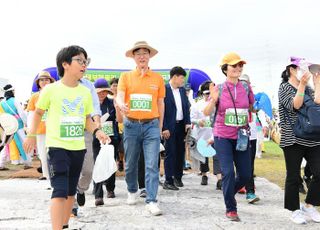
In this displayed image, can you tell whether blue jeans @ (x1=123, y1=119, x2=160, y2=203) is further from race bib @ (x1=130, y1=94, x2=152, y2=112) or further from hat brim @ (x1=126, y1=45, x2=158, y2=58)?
hat brim @ (x1=126, y1=45, x2=158, y2=58)

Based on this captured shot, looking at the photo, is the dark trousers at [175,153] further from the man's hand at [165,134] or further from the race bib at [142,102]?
the race bib at [142,102]

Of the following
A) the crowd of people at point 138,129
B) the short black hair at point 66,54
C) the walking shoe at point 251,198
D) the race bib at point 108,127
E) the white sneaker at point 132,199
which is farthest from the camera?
the race bib at point 108,127

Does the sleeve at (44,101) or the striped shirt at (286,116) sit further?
the striped shirt at (286,116)

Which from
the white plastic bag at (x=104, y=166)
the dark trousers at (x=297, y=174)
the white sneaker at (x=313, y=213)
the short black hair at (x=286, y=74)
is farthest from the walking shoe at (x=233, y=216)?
the short black hair at (x=286, y=74)

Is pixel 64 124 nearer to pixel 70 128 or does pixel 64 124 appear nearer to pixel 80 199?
pixel 70 128

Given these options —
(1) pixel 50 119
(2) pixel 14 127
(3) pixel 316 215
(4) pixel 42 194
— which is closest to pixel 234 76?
(3) pixel 316 215

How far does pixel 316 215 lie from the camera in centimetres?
498

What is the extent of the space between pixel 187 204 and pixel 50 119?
9.12ft

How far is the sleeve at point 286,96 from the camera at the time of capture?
16.2 ft

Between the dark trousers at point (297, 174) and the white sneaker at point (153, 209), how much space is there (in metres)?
1.54

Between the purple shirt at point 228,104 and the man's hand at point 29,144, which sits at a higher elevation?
the purple shirt at point 228,104

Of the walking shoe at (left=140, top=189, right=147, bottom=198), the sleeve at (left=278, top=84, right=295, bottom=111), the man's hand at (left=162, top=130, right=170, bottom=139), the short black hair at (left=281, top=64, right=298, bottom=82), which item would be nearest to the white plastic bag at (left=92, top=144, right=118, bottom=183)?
the walking shoe at (left=140, top=189, right=147, bottom=198)

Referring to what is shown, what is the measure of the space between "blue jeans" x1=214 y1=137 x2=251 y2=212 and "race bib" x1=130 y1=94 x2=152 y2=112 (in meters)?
1.04

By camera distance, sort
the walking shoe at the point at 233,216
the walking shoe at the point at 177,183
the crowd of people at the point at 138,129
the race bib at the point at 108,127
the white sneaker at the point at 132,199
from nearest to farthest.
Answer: the crowd of people at the point at 138,129 < the walking shoe at the point at 233,216 < the white sneaker at the point at 132,199 < the race bib at the point at 108,127 < the walking shoe at the point at 177,183
